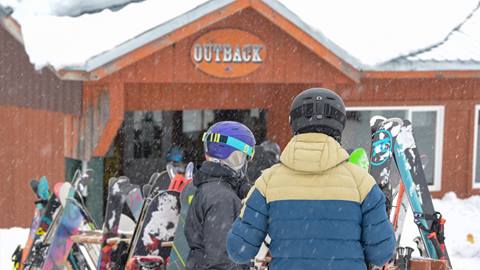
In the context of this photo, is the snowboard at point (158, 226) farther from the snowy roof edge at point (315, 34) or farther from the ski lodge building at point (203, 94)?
the snowy roof edge at point (315, 34)

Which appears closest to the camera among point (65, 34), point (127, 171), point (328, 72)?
point (65, 34)

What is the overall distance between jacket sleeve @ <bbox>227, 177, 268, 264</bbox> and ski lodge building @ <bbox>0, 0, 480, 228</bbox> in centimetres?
637

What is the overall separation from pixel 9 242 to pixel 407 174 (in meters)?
6.90

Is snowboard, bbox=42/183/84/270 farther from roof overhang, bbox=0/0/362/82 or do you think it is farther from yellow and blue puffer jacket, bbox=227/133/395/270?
yellow and blue puffer jacket, bbox=227/133/395/270

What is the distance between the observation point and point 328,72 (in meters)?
11.3

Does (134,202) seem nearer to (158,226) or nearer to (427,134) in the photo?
(158,226)

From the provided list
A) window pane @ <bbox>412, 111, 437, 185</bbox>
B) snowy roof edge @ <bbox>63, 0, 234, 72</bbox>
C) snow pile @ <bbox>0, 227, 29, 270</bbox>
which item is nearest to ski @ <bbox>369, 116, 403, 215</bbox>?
snowy roof edge @ <bbox>63, 0, 234, 72</bbox>

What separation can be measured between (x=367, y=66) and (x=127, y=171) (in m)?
4.20

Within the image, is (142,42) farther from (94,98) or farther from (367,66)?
(367,66)

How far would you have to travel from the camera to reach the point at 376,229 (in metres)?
3.38

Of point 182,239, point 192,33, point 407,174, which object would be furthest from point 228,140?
point 192,33

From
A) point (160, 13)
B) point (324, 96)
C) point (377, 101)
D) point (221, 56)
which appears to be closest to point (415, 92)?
point (377, 101)

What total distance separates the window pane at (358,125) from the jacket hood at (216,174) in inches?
327

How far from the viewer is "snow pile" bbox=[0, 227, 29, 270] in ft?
32.4
